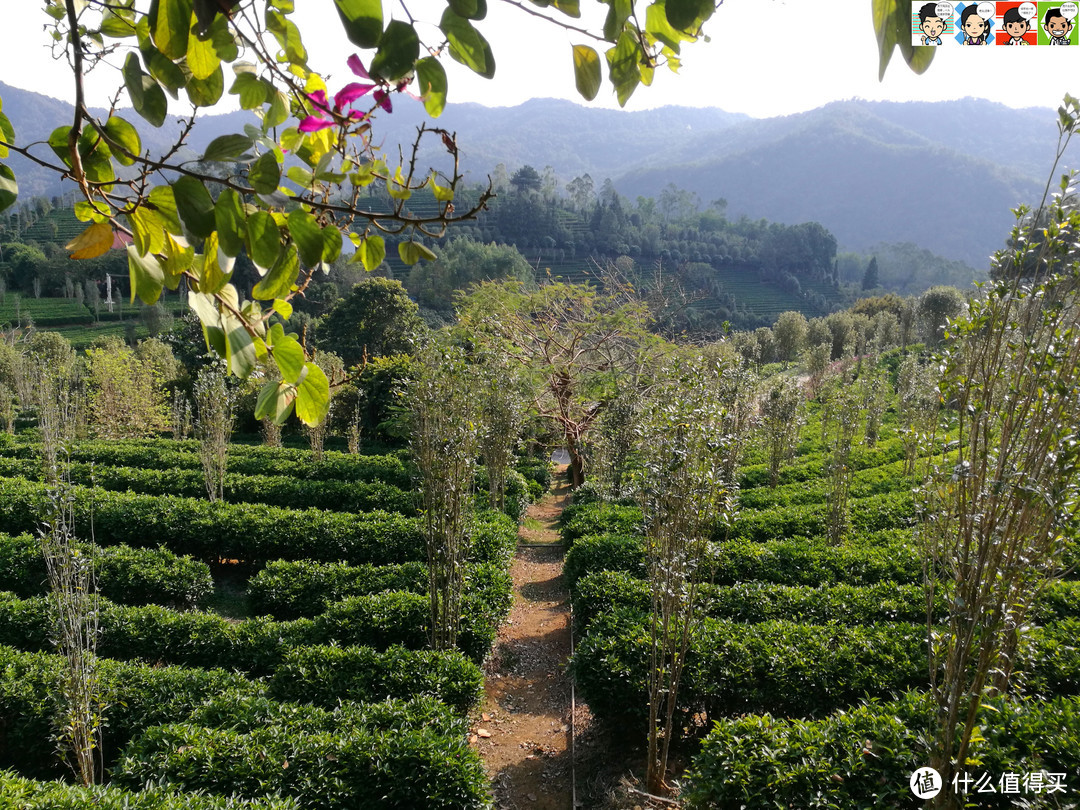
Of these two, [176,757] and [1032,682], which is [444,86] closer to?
[176,757]

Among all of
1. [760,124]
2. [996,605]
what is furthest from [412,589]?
[760,124]

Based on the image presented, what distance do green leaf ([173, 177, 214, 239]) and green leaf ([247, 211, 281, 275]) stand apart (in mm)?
38

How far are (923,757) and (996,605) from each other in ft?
4.30

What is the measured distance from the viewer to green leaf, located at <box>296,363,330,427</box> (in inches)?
27.3

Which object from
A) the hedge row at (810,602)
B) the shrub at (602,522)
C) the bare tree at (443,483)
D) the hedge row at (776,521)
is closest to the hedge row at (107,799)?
the bare tree at (443,483)

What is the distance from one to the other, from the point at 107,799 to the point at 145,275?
3.46 metres

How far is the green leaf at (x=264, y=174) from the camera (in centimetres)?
60

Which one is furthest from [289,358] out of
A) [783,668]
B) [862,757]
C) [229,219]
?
[783,668]

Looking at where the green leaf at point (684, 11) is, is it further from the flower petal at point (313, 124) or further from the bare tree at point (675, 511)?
the bare tree at point (675, 511)

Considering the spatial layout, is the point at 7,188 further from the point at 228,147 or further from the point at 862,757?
the point at 862,757

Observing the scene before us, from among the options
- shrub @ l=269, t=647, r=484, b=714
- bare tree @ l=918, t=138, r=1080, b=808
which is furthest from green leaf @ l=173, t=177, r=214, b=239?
shrub @ l=269, t=647, r=484, b=714

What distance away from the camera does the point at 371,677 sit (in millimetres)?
4555

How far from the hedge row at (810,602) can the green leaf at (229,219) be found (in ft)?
16.3

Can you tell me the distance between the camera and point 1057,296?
269 cm
